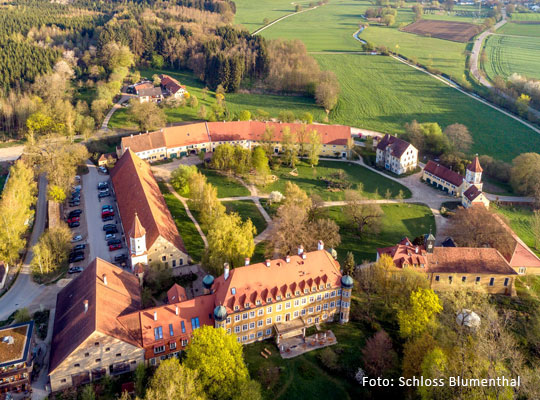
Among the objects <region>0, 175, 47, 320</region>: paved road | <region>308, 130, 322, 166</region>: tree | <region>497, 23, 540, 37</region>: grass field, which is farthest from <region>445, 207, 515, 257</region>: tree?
<region>497, 23, 540, 37</region>: grass field

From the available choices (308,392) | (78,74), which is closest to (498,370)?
(308,392)

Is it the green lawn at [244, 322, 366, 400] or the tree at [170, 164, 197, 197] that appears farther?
the tree at [170, 164, 197, 197]

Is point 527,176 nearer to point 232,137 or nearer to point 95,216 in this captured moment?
point 232,137

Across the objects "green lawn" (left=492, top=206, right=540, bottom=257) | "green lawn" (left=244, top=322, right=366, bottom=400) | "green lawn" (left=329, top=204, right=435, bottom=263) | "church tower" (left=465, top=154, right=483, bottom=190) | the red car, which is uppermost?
"church tower" (left=465, top=154, right=483, bottom=190)

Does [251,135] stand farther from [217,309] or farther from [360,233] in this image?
[217,309]

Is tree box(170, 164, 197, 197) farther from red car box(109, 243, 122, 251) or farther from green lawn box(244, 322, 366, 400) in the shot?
green lawn box(244, 322, 366, 400)

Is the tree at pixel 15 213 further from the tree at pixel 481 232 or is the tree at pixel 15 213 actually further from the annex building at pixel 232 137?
the tree at pixel 481 232

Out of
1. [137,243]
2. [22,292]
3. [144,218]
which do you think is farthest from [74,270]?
[144,218]
